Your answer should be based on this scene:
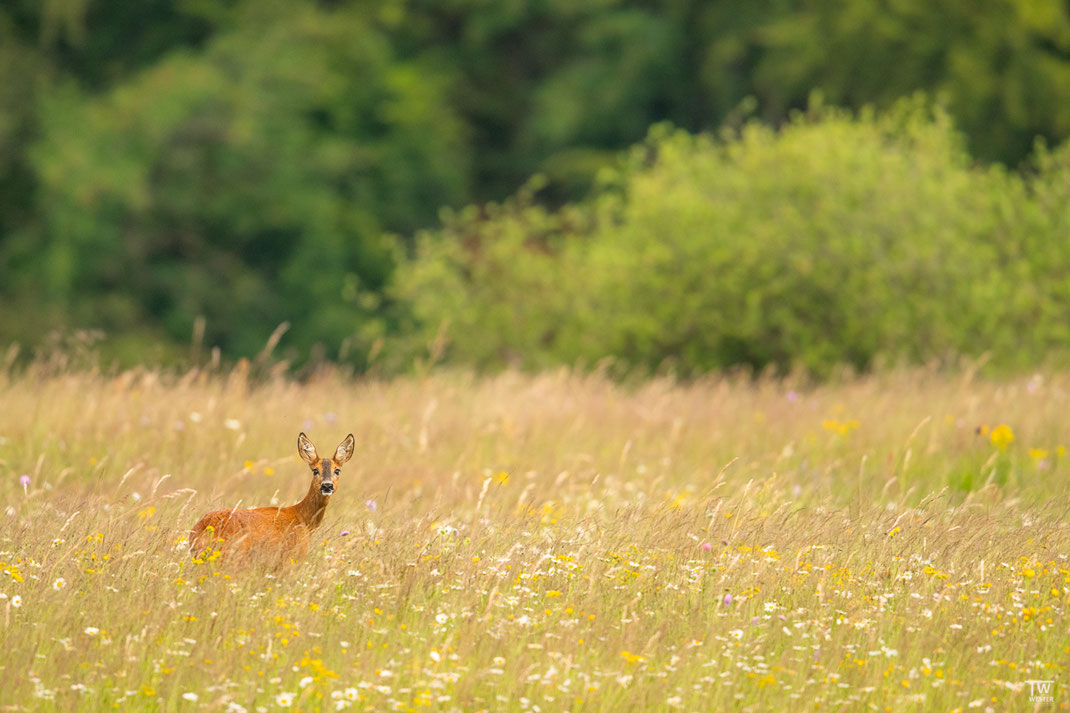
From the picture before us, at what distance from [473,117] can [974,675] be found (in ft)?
90.7

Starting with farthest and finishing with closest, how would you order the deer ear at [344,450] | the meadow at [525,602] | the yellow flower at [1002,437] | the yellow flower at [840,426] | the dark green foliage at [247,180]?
the dark green foliage at [247,180] < the yellow flower at [840,426] < the yellow flower at [1002,437] < the deer ear at [344,450] < the meadow at [525,602]

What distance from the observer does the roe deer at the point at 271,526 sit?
484 centimetres

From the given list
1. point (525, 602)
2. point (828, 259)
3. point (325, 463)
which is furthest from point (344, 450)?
point (828, 259)

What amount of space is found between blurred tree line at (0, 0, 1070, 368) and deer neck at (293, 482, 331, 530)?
56.9 ft

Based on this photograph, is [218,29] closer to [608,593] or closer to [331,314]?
[331,314]

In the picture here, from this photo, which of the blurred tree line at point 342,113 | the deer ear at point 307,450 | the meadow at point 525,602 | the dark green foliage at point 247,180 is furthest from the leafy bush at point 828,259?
the deer ear at point 307,450

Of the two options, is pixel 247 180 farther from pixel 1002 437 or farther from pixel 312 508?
pixel 312 508

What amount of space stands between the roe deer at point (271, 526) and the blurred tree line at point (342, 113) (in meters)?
17.4

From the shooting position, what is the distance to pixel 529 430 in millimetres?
9070

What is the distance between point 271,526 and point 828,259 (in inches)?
442

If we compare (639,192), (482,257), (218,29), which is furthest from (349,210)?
(639,192)

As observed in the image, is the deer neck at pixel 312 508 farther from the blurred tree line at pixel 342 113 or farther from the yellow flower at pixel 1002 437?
the blurred tree line at pixel 342 113

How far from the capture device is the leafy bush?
15.2m

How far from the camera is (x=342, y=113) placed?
28.1 metres
